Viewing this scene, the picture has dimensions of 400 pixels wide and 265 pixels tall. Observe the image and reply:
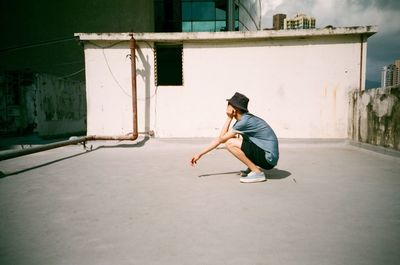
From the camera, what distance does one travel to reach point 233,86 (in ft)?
27.4

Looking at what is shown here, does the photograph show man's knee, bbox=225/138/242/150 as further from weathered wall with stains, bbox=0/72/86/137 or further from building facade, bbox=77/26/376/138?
weathered wall with stains, bbox=0/72/86/137

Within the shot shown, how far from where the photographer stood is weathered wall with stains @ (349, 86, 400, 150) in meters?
5.98

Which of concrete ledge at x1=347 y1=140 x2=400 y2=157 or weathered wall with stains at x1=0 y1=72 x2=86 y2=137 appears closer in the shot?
concrete ledge at x1=347 y1=140 x2=400 y2=157

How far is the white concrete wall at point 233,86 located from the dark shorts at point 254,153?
13.3ft

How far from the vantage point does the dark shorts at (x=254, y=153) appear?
4258 mm

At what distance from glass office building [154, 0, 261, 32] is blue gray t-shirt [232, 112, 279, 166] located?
2280 centimetres

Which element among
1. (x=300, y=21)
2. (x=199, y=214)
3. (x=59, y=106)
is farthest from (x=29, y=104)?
(x=300, y=21)

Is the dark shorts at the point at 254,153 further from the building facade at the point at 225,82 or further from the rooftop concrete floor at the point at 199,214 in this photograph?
the building facade at the point at 225,82

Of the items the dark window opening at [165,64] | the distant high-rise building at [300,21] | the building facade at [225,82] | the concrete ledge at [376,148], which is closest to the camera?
the concrete ledge at [376,148]

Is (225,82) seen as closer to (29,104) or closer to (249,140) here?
(249,140)

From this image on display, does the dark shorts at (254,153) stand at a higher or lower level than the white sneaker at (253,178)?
higher

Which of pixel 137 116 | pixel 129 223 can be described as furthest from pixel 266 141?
pixel 137 116

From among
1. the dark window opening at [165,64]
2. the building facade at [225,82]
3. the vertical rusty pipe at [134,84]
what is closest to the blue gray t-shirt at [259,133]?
the building facade at [225,82]

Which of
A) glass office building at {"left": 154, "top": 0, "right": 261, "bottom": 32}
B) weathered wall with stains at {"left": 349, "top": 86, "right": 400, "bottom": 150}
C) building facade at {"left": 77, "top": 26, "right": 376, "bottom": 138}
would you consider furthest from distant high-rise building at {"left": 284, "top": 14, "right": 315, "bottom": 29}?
weathered wall with stains at {"left": 349, "top": 86, "right": 400, "bottom": 150}
